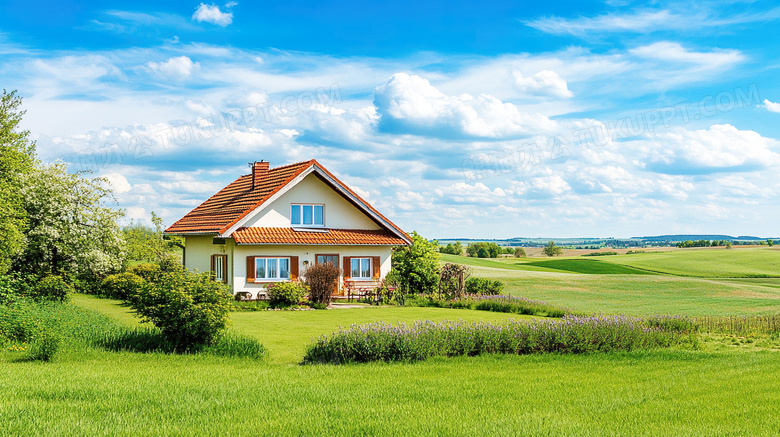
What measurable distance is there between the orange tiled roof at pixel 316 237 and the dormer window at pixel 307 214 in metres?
0.58

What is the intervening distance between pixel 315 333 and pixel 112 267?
65.4 feet

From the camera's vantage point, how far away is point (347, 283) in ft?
95.6

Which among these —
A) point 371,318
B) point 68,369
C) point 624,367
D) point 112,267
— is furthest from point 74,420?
point 112,267

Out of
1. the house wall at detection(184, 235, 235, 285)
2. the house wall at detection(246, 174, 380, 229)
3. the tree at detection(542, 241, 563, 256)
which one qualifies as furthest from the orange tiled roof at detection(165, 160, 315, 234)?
the tree at detection(542, 241, 563, 256)

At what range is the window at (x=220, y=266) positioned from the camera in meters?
28.0

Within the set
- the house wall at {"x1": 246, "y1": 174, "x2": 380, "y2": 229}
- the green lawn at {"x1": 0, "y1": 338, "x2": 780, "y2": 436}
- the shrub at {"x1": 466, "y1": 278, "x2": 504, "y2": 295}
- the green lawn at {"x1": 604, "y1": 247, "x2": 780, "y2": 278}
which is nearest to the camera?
the green lawn at {"x1": 0, "y1": 338, "x2": 780, "y2": 436}

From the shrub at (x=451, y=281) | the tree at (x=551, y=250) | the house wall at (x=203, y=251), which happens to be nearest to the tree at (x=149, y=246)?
the house wall at (x=203, y=251)

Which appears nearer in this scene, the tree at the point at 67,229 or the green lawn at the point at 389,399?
the green lawn at the point at 389,399

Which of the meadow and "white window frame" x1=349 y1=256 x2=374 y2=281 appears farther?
"white window frame" x1=349 y1=256 x2=374 y2=281

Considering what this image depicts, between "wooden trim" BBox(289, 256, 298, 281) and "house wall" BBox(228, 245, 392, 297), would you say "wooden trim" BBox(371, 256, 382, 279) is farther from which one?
"wooden trim" BBox(289, 256, 298, 281)

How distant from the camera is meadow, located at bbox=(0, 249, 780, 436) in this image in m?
6.45

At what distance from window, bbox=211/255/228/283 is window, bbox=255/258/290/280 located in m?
1.74

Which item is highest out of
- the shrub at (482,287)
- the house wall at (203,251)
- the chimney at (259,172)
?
the chimney at (259,172)

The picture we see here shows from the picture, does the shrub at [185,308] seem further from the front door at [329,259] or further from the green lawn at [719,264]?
the green lawn at [719,264]
